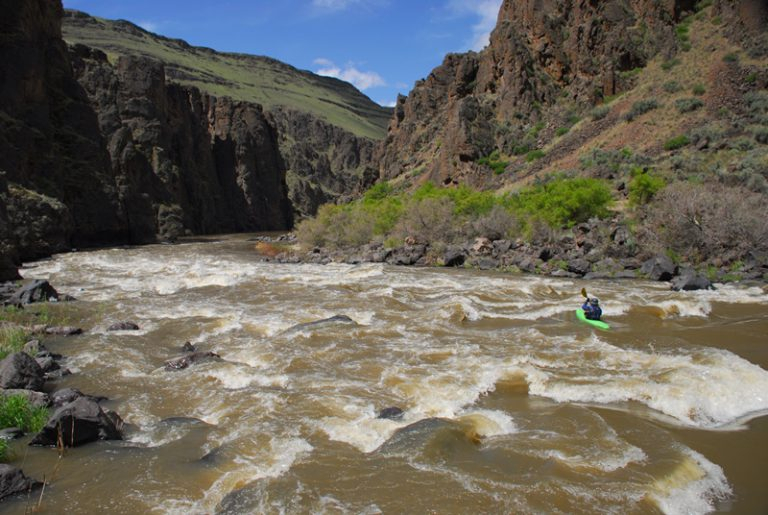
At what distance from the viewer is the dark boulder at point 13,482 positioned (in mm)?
5836

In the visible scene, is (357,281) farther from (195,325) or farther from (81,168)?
(81,168)

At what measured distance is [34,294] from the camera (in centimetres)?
1823

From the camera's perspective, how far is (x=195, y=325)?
15773 mm

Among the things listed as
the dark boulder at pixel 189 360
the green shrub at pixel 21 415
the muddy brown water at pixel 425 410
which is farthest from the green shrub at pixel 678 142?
the green shrub at pixel 21 415

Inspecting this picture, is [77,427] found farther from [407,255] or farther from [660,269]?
[407,255]

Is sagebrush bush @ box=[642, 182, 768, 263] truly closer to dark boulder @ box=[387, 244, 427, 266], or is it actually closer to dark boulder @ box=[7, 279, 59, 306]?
dark boulder @ box=[387, 244, 427, 266]

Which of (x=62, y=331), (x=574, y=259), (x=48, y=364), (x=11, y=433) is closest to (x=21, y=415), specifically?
(x=11, y=433)

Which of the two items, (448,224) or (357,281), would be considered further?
(448,224)

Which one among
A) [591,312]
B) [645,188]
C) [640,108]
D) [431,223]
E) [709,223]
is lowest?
[591,312]

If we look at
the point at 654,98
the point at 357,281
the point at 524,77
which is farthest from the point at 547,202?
the point at 524,77

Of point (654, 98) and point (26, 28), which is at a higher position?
point (26, 28)

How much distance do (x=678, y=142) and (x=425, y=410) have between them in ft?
139

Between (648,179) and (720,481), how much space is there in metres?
29.1

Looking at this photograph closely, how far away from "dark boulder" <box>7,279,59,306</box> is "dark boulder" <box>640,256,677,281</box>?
25.4 meters
